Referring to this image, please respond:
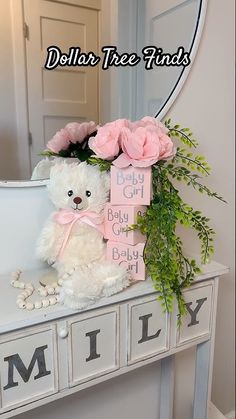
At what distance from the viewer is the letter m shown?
601 mm

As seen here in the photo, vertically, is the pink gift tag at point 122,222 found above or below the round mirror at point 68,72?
below

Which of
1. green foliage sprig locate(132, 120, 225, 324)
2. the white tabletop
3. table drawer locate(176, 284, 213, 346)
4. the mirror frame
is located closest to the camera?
the white tabletop

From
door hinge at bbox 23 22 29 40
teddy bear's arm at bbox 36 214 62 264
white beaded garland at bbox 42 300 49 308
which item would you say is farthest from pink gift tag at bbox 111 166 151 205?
door hinge at bbox 23 22 29 40

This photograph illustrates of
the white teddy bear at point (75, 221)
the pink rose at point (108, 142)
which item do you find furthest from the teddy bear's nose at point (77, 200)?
the pink rose at point (108, 142)

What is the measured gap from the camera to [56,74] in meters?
0.79

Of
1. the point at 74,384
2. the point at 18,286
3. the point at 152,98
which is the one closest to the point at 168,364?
the point at 74,384

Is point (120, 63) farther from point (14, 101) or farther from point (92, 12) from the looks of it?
point (14, 101)

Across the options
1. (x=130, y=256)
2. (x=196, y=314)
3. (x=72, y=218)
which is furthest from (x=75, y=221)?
(x=196, y=314)

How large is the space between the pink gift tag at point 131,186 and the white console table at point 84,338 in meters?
0.18

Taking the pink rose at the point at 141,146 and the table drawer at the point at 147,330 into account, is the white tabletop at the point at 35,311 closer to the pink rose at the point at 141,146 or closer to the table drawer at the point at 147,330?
the table drawer at the point at 147,330

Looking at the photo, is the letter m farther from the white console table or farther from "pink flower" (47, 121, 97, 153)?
"pink flower" (47, 121, 97, 153)

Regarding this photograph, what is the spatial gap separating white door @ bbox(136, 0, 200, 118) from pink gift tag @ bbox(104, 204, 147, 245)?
0.30m

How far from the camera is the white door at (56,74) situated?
749 millimetres

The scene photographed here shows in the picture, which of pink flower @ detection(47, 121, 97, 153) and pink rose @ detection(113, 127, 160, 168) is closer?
pink rose @ detection(113, 127, 160, 168)
